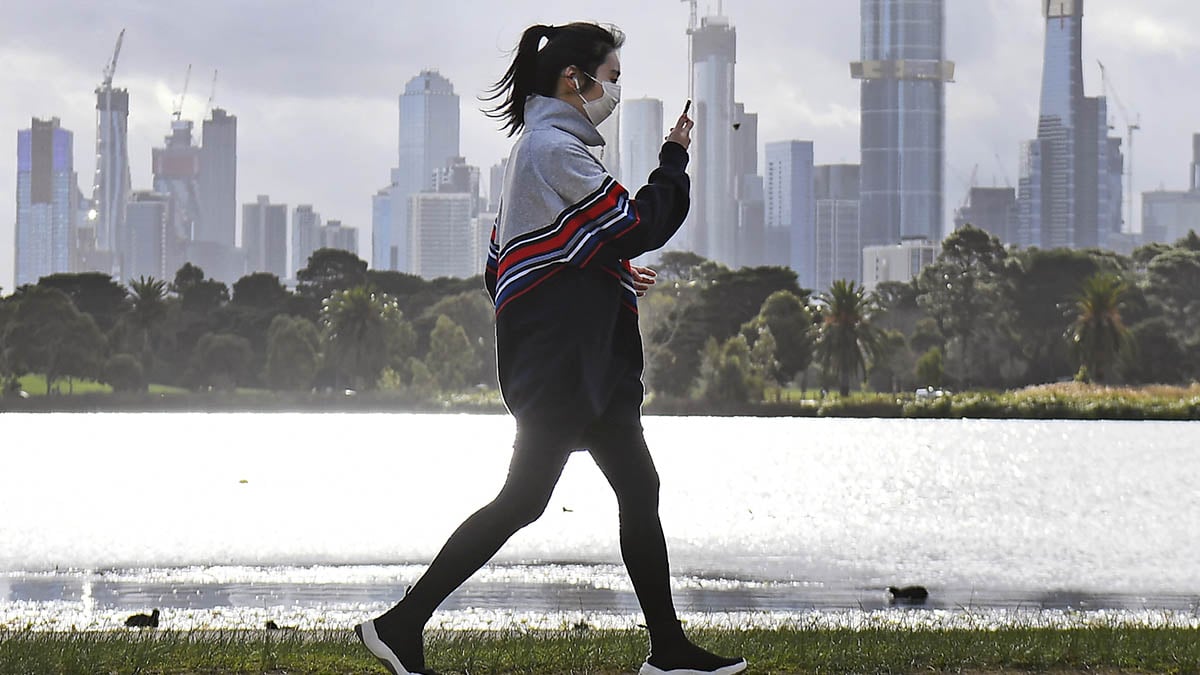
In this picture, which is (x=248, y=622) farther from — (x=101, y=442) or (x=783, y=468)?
(x=101, y=442)

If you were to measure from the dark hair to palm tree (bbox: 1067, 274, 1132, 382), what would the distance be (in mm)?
72677

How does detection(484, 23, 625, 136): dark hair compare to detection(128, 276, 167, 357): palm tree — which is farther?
detection(128, 276, 167, 357): palm tree

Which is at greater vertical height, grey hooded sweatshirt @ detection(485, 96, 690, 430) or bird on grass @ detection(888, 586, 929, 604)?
grey hooded sweatshirt @ detection(485, 96, 690, 430)

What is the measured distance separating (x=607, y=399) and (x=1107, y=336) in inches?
2907

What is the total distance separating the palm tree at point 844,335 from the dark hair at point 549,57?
7534 centimetres

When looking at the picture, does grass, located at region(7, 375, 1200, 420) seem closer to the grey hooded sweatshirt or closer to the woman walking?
the woman walking

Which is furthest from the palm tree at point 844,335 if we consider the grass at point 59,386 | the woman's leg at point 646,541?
the woman's leg at point 646,541

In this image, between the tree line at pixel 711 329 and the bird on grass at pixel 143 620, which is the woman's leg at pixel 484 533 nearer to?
the bird on grass at pixel 143 620

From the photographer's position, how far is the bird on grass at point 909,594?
13.7 m

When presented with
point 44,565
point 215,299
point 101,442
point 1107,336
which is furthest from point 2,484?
point 215,299

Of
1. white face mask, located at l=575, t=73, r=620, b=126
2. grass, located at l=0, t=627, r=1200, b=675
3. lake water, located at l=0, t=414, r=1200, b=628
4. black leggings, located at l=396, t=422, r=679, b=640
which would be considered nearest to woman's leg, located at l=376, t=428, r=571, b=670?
black leggings, located at l=396, t=422, r=679, b=640

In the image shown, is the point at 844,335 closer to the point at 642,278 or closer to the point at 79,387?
the point at 79,387

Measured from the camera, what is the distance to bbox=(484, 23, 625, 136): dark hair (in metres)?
5.22

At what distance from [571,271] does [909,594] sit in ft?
31.6
